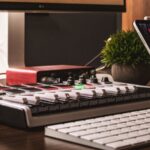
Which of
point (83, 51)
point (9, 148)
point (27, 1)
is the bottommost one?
point (9, 148)

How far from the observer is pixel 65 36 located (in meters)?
1.66

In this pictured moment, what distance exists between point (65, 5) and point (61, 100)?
40 centimetres

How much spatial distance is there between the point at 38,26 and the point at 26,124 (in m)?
0.85

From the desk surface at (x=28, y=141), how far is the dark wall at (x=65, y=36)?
778mm

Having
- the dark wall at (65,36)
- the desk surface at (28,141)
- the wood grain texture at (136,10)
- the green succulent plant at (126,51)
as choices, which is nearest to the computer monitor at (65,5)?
the green succulent plant at (126,51)

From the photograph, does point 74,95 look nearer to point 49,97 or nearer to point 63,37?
point 49,97

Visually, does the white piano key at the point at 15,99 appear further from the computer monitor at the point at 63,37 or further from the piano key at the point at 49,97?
the computer monitor at the point at 63,37

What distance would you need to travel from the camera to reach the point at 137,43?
1316 mm

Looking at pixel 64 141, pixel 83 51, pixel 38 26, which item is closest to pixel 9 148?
pixel 64 141

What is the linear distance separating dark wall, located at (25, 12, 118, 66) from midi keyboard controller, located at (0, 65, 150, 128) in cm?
45

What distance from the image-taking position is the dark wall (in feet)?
5.29

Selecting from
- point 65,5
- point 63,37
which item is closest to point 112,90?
point 65,5

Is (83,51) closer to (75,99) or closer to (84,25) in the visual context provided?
(84,25)

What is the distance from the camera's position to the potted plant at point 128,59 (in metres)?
1.29
